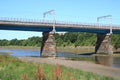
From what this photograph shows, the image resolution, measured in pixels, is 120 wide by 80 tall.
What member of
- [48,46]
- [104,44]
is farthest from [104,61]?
[104,44]

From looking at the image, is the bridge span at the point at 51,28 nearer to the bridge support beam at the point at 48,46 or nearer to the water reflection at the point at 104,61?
the bridge support beam at the point at 48,46

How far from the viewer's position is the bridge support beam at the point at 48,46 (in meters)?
92.1

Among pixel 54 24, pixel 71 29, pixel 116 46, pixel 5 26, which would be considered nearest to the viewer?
pixel 5 26

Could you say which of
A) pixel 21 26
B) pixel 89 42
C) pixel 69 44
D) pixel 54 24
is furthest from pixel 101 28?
pixel 69 44

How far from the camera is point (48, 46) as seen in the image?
306 feet

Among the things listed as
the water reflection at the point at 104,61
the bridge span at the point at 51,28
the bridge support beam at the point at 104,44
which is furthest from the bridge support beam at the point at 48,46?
the bridge support beam at the point at 104,44

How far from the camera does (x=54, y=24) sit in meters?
93.7

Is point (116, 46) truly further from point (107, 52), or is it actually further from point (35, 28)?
point (35, 28)

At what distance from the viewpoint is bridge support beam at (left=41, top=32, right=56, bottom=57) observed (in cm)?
9206

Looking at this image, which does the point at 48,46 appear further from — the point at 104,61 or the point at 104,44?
the point at 104,44

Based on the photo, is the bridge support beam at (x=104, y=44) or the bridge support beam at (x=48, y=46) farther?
the bridge support beam at (x=104, y=44)

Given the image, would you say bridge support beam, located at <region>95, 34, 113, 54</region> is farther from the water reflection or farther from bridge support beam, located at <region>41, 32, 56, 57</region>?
bridge support beam, located at <region>41, 32, 56, 57</region>

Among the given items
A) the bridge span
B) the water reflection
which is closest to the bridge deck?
the bridge span

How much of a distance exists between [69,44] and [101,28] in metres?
88.0
